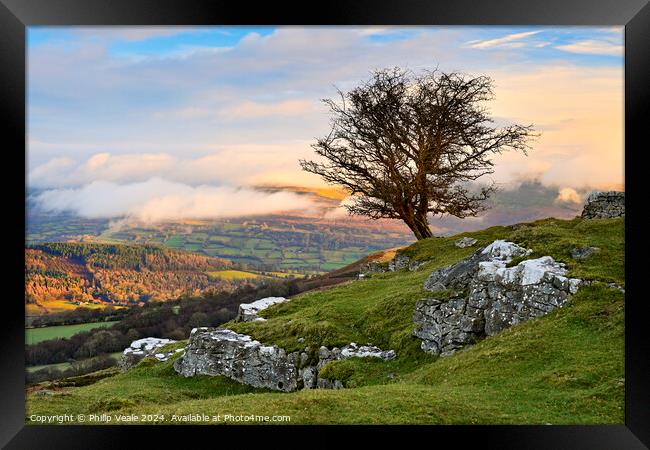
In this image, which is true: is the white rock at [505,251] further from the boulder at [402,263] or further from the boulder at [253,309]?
the boulder at [253,309]

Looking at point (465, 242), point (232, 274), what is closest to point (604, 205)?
point (465, 242)

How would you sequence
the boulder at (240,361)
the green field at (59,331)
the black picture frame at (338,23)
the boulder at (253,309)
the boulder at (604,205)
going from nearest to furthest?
the black picture frame at (338,23), the boulder at (240,361), the boulder at (253,309), the boulder at (604,205), the green field at (59,331)

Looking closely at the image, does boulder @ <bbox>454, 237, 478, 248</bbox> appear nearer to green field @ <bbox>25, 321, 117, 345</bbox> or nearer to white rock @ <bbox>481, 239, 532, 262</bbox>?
white rock @ <bbox>481, 239, 532, 262</bbox>

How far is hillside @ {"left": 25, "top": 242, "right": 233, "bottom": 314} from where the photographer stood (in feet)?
130

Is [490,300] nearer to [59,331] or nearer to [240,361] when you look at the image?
[240,361]

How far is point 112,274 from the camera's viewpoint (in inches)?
1741

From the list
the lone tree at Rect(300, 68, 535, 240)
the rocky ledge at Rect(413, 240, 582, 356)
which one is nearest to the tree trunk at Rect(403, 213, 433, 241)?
the lone tree at Rect(300, 68, 535, 240)

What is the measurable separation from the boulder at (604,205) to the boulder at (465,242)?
23.6ft

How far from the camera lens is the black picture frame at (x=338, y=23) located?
51.3ft

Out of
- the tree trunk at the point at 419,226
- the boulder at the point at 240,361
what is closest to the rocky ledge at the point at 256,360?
the boulder at the point at 240,361

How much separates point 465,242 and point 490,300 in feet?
56.1
